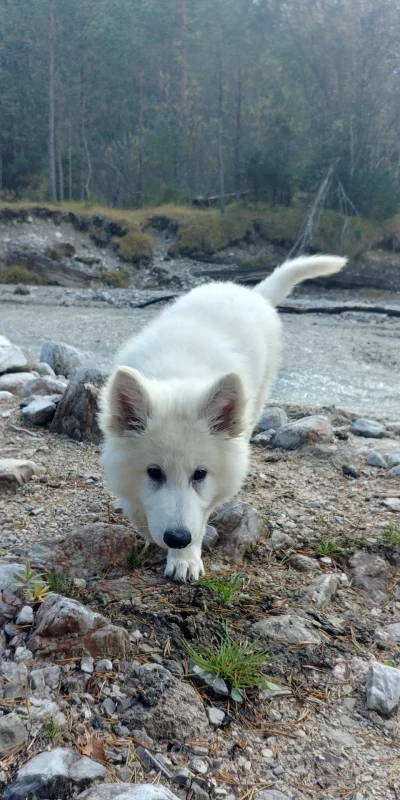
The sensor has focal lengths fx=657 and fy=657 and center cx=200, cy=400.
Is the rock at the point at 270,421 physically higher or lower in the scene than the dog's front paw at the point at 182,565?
lower

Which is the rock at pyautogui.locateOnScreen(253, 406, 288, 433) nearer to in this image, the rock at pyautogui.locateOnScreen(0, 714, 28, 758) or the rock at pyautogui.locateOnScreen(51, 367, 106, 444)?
the rock at pyautogui.locateOnScreen(51, 367, 106, 444)

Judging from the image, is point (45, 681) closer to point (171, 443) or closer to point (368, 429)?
point (171, 443)

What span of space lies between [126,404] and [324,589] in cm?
123

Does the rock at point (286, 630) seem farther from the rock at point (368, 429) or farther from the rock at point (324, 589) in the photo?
the rock at point (368, 429)

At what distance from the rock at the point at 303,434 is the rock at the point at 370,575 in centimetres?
178

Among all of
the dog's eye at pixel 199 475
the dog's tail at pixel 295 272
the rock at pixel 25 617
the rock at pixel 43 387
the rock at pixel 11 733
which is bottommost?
the rock at pixel 43 387

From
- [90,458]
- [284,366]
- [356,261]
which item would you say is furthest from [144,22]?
[90,458]

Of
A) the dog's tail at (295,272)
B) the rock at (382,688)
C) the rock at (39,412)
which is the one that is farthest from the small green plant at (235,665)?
the dog's tail at (295,272)

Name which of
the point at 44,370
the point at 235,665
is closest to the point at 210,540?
the point at 235,665

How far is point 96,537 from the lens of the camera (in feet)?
9.91

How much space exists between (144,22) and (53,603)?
A: 4053cm

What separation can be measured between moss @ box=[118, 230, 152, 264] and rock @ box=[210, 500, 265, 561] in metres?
22.4

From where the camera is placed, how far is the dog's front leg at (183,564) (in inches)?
115

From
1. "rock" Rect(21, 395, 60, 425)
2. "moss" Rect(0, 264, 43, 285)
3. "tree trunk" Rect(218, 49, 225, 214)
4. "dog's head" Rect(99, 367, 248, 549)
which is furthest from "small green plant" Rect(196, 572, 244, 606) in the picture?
"tree trunk" Rect(218, 49, 225, 214)
